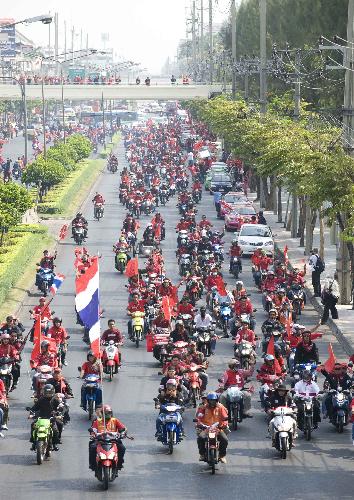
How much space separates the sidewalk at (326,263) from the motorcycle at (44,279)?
24.9 ft

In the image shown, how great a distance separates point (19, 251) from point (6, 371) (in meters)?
23.7

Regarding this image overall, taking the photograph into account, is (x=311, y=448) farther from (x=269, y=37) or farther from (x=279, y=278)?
(x=269, y=37)

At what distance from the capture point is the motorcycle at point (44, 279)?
47375mm

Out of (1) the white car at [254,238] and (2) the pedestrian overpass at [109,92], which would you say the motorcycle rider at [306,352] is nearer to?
(1) the white car at [254,238]

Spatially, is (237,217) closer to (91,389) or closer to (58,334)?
(58,334)

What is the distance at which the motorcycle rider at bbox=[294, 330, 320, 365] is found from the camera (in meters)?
31.1

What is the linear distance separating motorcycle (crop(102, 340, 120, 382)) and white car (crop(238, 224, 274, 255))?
23.6 meters

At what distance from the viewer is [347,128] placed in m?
42.7

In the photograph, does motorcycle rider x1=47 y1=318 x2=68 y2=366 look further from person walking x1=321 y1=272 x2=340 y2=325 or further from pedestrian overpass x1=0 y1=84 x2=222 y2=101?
pedestrian overpass x1=0 y1=84 x2=222 y2=101

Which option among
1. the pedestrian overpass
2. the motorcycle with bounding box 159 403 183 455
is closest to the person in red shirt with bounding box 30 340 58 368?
the motorcycle with bounding box 159 403 183 455

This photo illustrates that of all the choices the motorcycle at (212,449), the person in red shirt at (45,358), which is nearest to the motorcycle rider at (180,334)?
the person in red shirt at (45,358)

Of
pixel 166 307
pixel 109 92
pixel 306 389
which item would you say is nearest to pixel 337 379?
pixel 306 389

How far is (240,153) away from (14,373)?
44.3 metres

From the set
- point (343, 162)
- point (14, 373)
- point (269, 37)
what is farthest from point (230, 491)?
point (269, 37)
